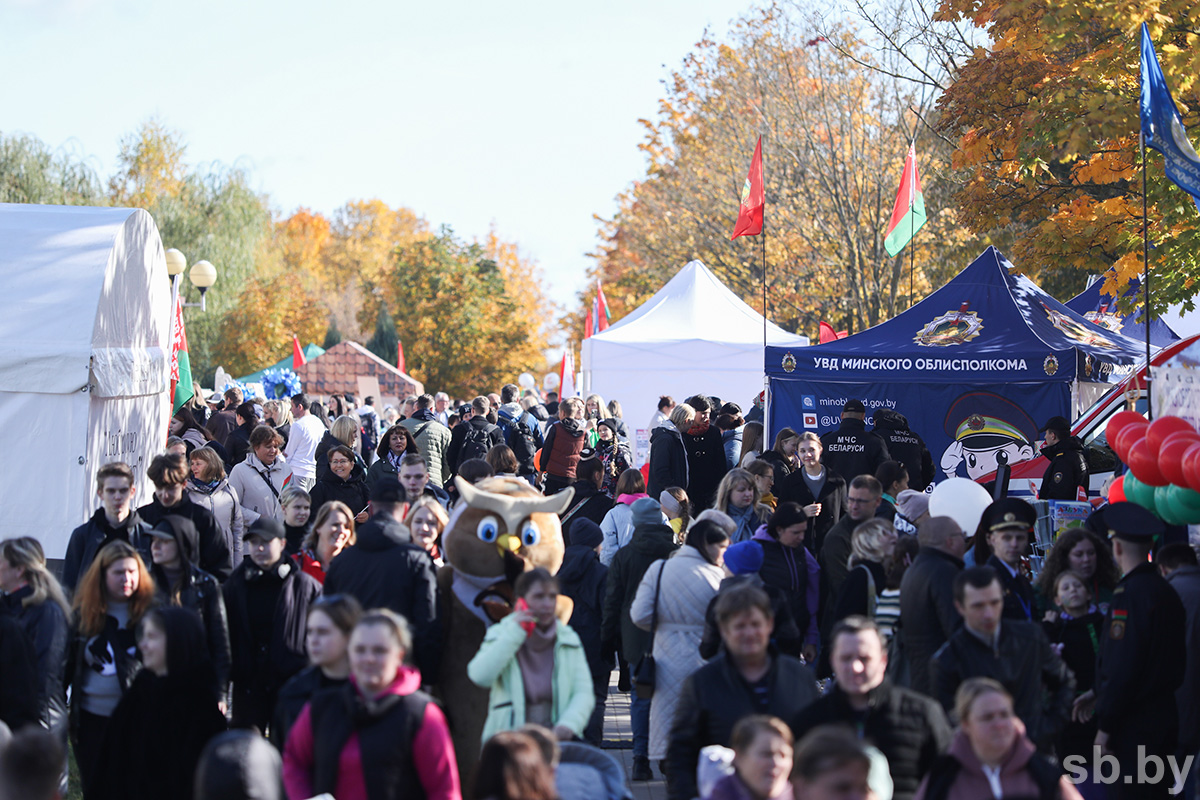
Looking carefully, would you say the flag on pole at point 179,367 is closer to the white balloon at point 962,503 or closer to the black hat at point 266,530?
the black hat at point 266,530

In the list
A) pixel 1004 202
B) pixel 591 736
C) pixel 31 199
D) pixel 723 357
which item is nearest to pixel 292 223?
pixel 31 199

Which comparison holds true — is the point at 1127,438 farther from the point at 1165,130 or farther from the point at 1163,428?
the point at 1165,130

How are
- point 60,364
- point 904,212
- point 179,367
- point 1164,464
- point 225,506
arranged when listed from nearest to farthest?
point 1164,464, point 225,506, point 60,364, point 179,367, point 904,212

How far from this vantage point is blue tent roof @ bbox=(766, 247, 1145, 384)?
12.7m

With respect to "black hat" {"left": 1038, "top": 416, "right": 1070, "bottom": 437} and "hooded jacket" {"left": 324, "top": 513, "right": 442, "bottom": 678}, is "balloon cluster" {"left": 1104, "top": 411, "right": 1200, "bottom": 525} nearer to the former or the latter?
"black hat" {"left": 1038, "top": 416, "right": 1070, "bottom": 437}

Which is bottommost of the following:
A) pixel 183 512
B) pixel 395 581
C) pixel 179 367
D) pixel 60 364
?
pixel 395 581

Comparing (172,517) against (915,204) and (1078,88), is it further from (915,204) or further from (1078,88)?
(915,204)

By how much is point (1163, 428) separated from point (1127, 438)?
560 millimetres

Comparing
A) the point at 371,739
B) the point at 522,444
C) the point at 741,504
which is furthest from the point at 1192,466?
the point at 522,444

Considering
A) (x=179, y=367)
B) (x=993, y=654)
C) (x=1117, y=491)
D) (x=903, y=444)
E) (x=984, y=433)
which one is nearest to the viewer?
(x=993, y=654)

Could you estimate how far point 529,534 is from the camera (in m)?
6.21

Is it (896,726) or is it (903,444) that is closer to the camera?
(896,726)

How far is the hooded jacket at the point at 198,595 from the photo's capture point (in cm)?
585

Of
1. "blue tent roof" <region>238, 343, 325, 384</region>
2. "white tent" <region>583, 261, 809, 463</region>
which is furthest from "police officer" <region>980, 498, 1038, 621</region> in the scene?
"blue tent roof" <region>238, 343, 325, 384</region>
